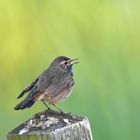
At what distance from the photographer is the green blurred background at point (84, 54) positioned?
385 cm

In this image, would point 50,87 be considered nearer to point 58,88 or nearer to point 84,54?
point 58,88

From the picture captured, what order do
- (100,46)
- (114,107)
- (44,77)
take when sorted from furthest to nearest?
1. (100,46)
2. (114,107)
3. (44,77)

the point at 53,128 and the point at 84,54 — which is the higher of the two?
the point at 84,54

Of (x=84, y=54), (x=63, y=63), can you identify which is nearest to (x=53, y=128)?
(x=63, y=63)

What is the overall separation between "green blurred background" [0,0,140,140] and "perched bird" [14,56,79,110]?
787mm

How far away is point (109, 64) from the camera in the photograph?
4.11 metres

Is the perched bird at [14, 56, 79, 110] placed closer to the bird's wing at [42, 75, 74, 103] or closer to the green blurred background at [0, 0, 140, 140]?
the bird's wing at [42, 75, 74, 103]

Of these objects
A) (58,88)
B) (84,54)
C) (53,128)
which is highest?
(84,54)

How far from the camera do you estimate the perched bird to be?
8.66 feet

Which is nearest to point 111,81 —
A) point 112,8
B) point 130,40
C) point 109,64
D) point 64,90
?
point 109,64

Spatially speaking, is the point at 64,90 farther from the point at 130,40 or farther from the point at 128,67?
the point at 130,40

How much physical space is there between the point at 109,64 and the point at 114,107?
10.9 inches

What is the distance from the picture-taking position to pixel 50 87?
2.68 m

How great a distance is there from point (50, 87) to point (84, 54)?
1.52 m
